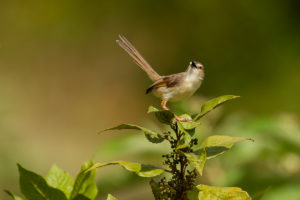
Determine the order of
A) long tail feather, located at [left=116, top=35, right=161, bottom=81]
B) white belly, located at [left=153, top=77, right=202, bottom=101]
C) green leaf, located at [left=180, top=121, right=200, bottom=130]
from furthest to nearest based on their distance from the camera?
1. long tail feather, located at [left=116, top=35, right=161, bottom=81]
2. white belly, located at [left=153, top=77, right=202, bottom=101]
3. green leaf, located at [left=180, top=121, right=200, bottom=130]

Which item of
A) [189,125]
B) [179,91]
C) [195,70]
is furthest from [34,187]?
[195,70]

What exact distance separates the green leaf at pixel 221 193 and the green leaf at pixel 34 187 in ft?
1.29

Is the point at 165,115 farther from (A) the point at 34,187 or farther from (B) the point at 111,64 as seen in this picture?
(B) the point at 111,64

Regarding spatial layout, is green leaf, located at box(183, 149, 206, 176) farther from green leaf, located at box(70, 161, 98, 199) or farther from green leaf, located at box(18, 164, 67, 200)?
green leaf, located at box(18, 164, 67, 200)

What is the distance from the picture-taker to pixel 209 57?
946cm

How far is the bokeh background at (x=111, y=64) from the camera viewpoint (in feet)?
26.4

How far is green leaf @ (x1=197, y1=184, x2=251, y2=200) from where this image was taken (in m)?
1.32

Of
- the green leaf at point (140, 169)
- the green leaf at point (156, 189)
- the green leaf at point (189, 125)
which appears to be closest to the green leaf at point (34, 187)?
the green leaf at point (140, 169)

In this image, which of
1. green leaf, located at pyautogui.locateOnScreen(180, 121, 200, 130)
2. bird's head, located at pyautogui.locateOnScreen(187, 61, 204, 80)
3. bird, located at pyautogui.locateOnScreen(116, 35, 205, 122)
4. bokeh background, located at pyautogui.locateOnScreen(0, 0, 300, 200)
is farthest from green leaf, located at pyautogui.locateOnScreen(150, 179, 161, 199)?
bokeh background, located at pyautogui.locateOnScreen(0, 0, 300, 200)

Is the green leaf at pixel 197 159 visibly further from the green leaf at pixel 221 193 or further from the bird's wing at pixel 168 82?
the bird's wing at pixel 168 82

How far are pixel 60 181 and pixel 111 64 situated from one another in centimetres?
1059

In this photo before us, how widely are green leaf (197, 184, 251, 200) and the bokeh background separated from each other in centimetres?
423

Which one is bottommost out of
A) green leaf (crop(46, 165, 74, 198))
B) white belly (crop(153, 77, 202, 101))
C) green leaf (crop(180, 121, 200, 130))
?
green leaf (crop(46, 165, 74, 198))

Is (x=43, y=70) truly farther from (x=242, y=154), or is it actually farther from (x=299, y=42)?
(x=242, y=154)
